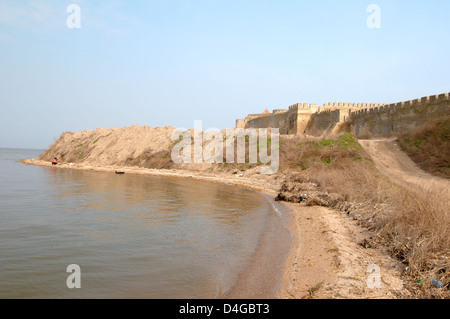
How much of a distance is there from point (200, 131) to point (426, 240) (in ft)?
94.2

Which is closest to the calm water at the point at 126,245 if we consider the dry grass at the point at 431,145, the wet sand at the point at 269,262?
the wet sand at the point at 269,262

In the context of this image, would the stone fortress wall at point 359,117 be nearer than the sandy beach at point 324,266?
No

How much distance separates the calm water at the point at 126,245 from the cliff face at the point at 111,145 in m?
21.4

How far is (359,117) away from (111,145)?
27.5m

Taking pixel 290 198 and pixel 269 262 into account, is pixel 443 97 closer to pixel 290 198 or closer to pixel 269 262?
pixel 290 198

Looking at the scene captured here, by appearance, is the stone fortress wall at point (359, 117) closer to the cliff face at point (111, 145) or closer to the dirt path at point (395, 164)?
the dirt path at point (395, 164)

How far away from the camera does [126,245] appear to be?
7.08m

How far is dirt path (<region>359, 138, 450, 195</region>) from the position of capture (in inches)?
590

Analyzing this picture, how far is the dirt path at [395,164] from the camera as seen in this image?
1498cm

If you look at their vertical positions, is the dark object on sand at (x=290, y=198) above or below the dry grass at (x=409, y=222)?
below

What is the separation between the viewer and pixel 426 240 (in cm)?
529
